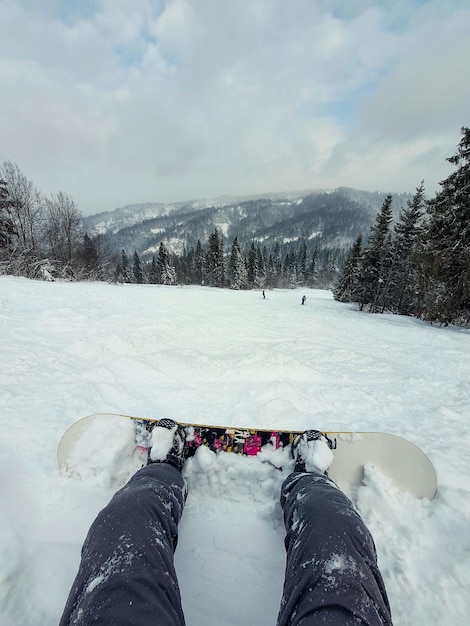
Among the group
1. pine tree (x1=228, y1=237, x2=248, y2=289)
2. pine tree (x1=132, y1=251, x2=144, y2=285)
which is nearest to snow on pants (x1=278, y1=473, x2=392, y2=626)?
pine tree (x1=228, y1=237, x2=248, y2=289)

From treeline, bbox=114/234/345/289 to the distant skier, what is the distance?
4128cm

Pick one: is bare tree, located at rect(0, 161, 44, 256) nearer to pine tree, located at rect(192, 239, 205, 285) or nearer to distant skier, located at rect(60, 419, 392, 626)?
distant skier, located at rect(60, 419, 392, 626)

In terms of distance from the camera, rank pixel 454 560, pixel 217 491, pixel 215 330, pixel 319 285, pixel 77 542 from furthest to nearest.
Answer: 1. pixel 319 285
2. pixel 215 330
3. pixel 217 491
4. pixel 77 542
5. pixel 454 560

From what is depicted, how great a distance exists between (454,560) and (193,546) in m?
1.85

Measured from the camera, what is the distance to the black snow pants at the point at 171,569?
4.15 feet

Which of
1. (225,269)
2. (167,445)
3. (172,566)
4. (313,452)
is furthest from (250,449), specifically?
(225,269)

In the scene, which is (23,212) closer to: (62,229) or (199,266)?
(62,229)

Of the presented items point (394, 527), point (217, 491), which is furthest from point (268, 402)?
point (394, 527)

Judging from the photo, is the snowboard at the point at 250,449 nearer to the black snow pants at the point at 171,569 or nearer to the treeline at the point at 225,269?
the black snow pants at the point at 171,569

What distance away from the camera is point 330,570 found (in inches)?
55.6

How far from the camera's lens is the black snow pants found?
4.15ft

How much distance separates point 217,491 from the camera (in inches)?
96.7

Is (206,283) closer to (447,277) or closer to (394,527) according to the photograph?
(447,277)

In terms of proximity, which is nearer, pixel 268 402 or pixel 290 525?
pixel 290 525
